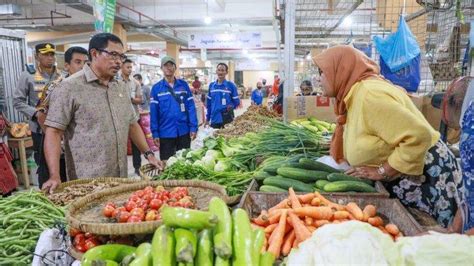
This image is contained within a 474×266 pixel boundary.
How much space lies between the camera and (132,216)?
174 cm

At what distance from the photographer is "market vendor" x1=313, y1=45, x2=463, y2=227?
213 centimetres

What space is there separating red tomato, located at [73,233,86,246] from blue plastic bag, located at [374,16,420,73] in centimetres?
398

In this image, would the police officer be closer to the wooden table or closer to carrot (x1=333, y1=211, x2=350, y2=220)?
the wooden table

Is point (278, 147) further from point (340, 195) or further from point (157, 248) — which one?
point (157, 248)

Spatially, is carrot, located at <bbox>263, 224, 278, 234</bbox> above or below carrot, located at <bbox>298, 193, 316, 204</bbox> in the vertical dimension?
below

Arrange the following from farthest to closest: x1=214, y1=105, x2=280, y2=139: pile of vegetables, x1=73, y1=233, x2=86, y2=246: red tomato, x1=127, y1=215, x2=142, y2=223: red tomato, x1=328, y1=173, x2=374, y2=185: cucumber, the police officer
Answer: x1=214, y1=105, x2=280, y2=139: pile of vegetables → the police officer → x1=328, y1=173, x2=374, y2=185: cucumber → x1=73, y1=233, x2=86, y2=246: red tomato → x1=127, y1=215, x2=142, y2=223: red tomato

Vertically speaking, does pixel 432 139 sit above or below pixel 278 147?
above

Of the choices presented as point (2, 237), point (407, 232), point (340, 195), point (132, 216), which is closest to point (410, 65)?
point (340, 195)

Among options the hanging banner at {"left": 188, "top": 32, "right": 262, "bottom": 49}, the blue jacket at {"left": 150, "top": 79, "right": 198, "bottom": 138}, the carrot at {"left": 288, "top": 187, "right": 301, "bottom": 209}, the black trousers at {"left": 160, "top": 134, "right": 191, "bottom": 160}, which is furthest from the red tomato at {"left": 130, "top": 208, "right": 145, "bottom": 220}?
the hanging banner at {"left": 188, "top": 32, "right": 262, "bottom": 49}

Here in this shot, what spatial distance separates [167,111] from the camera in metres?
6.09

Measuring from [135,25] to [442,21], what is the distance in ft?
36.7

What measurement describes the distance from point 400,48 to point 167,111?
3637mm

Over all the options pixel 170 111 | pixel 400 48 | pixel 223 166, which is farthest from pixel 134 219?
pixel 170 111

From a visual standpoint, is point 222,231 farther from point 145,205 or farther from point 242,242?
point 145,205
